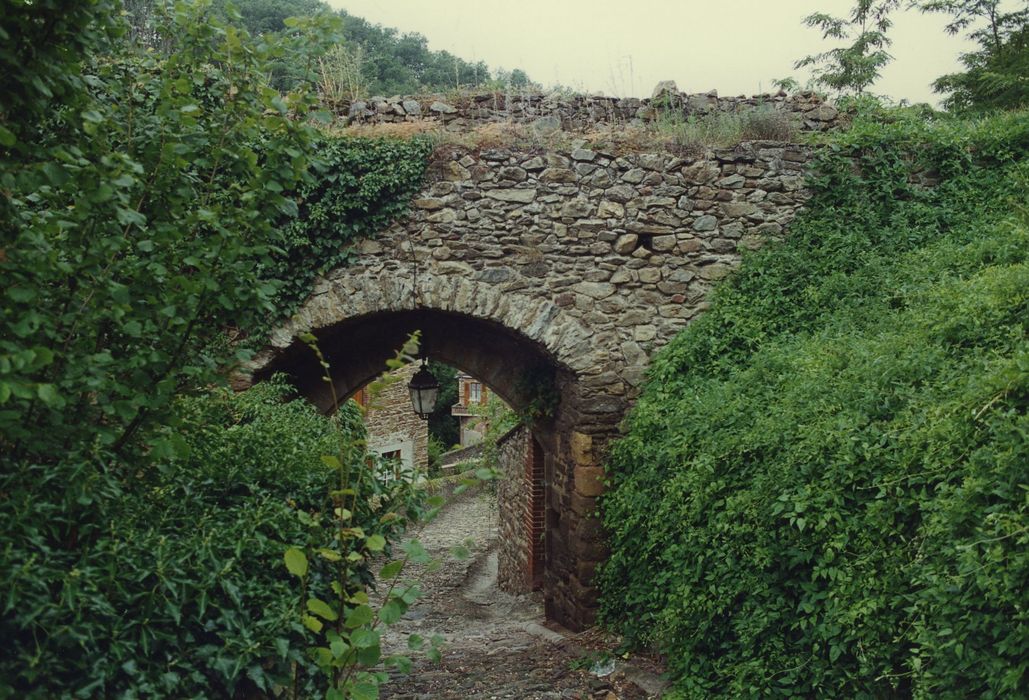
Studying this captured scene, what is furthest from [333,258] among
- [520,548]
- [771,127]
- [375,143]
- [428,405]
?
[520,548]

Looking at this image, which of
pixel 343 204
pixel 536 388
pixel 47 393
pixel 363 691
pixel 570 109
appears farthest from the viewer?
pixel 570 109

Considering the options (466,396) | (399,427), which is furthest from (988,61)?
(466,396)

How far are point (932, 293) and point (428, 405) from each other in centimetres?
438

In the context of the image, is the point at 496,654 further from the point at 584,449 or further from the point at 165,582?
the point at 165,582

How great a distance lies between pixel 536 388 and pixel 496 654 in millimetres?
2356

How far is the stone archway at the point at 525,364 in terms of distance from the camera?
657 cm

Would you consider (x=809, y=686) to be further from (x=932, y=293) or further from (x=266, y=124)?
(x=266, y=124)

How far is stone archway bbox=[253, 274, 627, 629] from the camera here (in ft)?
21.6

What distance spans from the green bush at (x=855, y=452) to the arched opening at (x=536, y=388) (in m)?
0.35

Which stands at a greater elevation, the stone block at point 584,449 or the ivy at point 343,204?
the ivy at point 343,204

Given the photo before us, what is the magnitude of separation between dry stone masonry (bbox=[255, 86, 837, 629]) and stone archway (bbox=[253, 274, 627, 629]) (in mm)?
16

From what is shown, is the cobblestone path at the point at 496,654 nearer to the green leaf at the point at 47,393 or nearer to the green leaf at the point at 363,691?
the green leaf at the point at 363,691

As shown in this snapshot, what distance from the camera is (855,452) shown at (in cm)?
396

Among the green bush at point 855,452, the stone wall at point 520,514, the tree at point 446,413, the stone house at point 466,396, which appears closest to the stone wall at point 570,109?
A: the green bush at point 855,452
